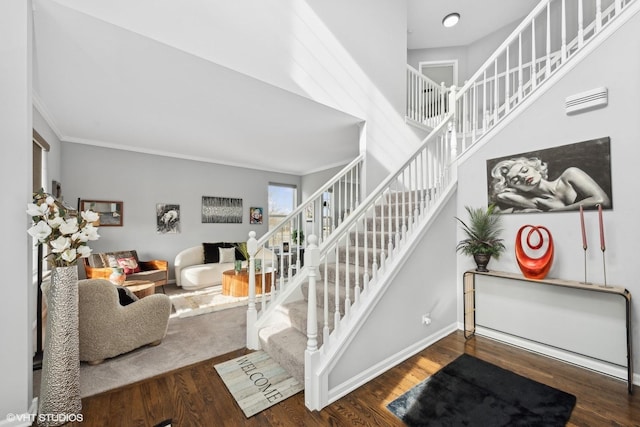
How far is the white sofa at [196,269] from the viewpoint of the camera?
4766 mm

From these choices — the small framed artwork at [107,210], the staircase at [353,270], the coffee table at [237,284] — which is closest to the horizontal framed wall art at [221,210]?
the small framed artwork at [107,210]

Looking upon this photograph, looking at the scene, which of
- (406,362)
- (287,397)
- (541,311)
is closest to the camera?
(287,397)

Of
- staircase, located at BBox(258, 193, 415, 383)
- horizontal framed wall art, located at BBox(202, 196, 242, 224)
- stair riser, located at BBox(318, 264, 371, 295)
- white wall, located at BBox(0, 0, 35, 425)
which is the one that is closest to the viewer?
white wall, located at BBox(0, 0, 35, 425)

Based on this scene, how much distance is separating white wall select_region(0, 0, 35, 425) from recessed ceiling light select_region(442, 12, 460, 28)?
5.91m

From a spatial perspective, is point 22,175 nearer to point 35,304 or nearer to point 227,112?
point 35,304

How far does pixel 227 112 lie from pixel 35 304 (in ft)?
9.31

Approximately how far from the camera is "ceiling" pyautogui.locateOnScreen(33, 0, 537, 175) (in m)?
2.12

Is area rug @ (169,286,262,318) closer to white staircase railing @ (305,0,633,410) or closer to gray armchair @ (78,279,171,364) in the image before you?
gray armchair @ (78,279,171,364)

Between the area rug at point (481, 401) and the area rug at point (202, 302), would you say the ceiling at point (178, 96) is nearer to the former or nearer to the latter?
the area rug at point (202, 302)

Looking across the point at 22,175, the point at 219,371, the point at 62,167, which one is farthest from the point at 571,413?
the point at 62,167

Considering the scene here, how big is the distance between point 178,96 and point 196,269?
121 inches

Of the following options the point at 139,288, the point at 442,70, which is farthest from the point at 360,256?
the point at 442,70

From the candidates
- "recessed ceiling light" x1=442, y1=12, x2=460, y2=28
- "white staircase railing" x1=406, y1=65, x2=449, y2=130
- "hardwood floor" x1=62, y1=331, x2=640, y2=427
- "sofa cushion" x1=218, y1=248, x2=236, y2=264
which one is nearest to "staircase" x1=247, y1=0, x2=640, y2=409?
"hardwood floor" x1=62, y1=331, x2=640, y2=427

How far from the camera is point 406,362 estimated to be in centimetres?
237
